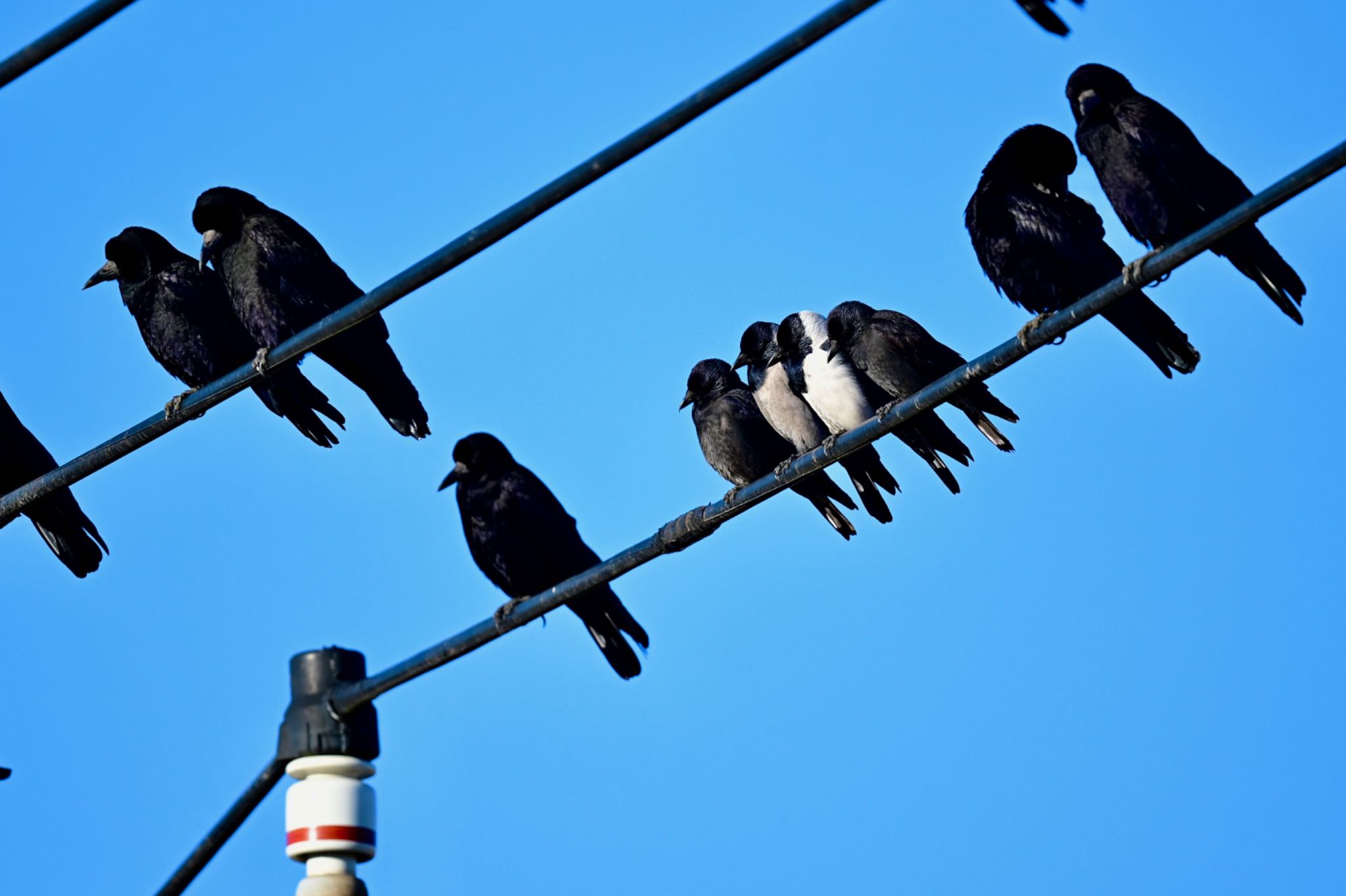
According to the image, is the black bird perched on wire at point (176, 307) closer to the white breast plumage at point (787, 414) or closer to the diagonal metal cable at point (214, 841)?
the white breast plumage at point (787, 414)

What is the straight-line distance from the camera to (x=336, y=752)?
4543 millimetres

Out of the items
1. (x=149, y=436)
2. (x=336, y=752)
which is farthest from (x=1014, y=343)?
(x=149, y=436)

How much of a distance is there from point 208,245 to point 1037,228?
403cm

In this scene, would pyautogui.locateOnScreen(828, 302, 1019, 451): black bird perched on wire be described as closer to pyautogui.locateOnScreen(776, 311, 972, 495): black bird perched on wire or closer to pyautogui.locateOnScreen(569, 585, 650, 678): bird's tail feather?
pyautogui.locateOnScreen(776, 311, 972, 495): black bird perched on wire

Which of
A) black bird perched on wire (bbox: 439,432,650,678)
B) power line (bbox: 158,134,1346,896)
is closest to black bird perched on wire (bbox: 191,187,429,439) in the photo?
black bird perched on wire (bbox: 439,432,650,678)

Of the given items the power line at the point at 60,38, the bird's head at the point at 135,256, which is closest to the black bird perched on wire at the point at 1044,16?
the power line at the point at 60,38

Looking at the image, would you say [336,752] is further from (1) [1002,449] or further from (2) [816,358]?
(2) [816,358]

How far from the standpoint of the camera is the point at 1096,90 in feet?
27.7

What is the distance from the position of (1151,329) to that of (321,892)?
4209 millimetres

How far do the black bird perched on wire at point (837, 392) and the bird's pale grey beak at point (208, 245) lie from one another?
2.78 meters

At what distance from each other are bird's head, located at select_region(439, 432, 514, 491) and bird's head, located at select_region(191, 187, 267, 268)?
60.8 inches

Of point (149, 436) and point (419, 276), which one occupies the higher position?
point (149, 436)

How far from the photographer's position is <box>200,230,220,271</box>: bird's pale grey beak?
31.5 ft

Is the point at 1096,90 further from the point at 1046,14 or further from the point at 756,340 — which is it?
the point at 1046,14
